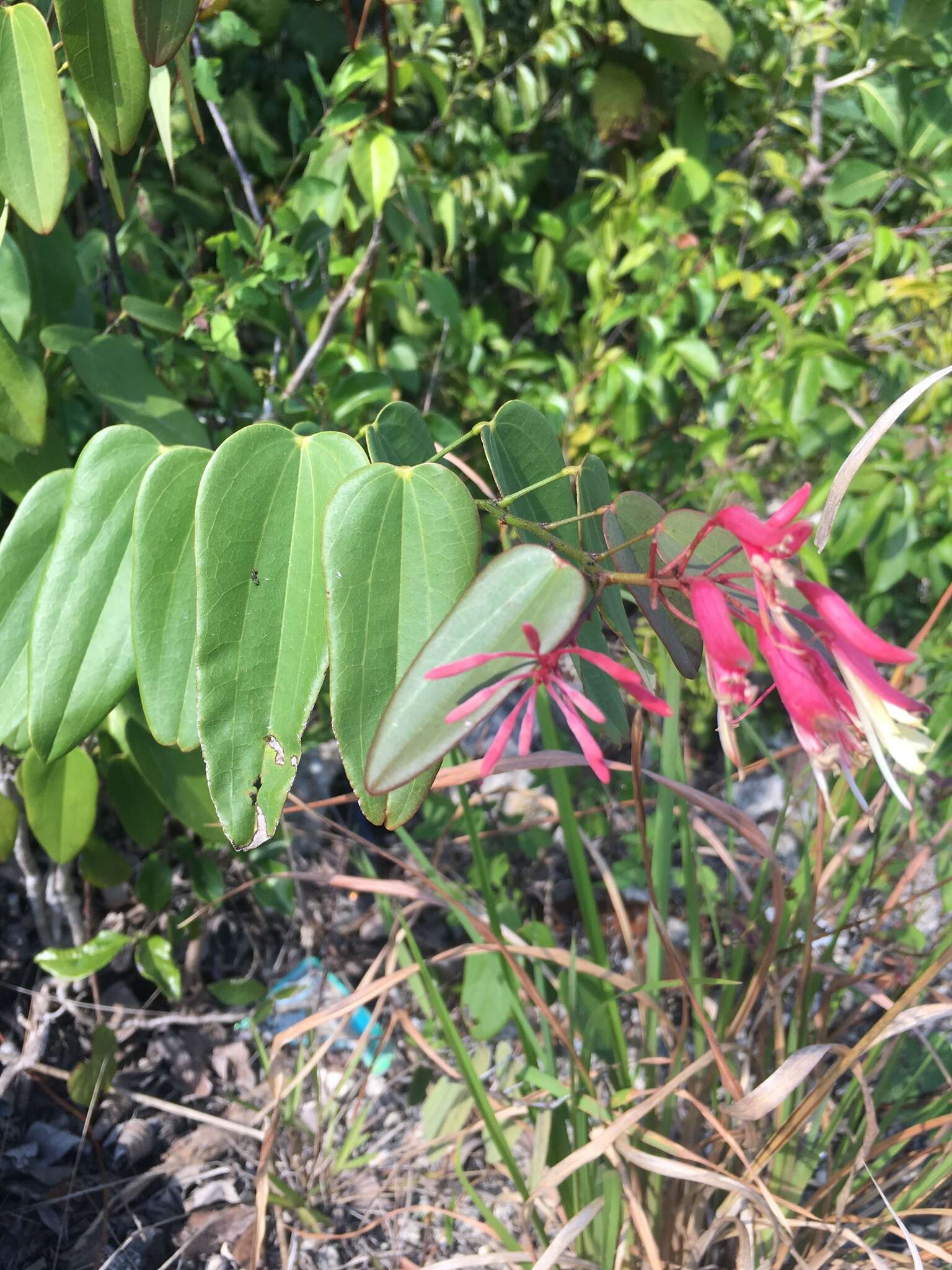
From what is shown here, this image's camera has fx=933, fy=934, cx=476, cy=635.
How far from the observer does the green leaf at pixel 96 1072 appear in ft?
3.47

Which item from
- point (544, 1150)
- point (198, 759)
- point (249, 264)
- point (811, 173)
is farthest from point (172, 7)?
point (811, 173)

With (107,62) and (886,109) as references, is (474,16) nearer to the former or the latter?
(107,62)

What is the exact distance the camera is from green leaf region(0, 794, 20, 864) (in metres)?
0.94

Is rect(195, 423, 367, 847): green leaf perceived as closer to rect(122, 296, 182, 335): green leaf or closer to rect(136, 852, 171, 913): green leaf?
rect(122, 296, 182, 335): green leaf

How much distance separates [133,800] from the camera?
1.11 meters

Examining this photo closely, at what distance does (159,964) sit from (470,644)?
2.99ft

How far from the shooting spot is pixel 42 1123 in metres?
1.15

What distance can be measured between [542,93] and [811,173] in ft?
1.93

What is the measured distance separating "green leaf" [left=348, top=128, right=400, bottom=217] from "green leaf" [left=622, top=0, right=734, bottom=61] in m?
0.61

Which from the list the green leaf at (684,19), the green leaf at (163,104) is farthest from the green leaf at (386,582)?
the green leaf at (684,19)

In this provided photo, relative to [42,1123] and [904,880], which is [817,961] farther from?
[42,1123]

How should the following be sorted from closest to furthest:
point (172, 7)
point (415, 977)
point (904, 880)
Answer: point (172, 7) → point (904, 880) → point (415, 977)

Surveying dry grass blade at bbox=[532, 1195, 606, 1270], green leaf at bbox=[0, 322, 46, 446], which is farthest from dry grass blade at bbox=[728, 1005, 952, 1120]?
green leaf at bbox=[0, 322, 46, 446]

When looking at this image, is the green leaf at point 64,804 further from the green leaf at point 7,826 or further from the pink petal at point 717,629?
the pink petal at point 717,629
